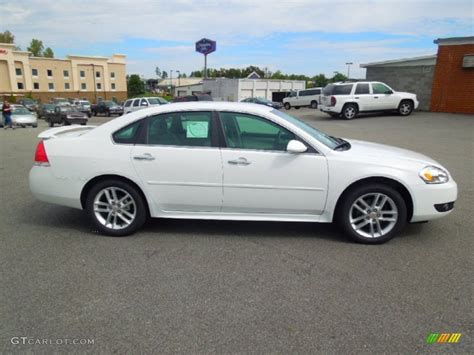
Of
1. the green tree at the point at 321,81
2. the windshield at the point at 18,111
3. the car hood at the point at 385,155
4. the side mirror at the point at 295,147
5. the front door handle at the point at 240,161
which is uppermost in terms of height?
the green tree at the point at 321,81

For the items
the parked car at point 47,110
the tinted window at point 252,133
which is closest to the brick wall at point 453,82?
the tinted window at point 252,133

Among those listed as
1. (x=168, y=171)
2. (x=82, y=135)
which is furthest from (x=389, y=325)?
(x=82, y=135)

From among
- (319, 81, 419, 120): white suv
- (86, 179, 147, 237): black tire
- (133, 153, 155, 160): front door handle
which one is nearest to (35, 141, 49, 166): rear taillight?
(86, 179, 147, 237): black tire

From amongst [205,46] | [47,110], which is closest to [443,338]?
[47,110]

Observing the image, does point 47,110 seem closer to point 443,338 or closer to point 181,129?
point 181,129

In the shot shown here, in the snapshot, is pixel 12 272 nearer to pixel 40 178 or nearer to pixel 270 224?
pixel 40 178

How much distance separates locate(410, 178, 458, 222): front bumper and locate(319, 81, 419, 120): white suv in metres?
15.6

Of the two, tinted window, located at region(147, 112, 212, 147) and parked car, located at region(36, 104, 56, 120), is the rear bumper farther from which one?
parked car, located at region(36, 104, 56, 120)

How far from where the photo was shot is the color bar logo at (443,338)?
2320mm

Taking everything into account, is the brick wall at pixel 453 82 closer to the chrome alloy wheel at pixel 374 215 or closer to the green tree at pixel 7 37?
the chrome alloy wheel at pixel 374 215

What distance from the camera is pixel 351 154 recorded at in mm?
3777

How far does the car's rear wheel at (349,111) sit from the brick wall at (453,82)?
5.34 m

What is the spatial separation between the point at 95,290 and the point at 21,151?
9.03 m

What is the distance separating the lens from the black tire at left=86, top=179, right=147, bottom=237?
3.89 m
